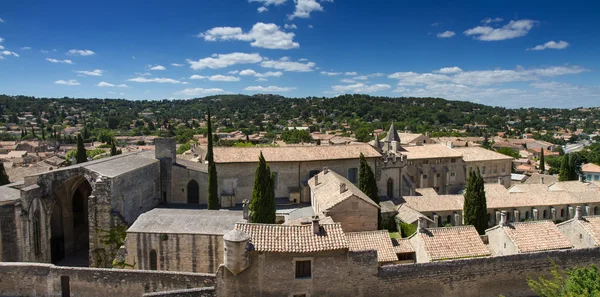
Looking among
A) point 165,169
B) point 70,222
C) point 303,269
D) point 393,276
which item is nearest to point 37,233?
point 70,222

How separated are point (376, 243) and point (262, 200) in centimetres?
876

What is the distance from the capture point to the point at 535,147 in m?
139

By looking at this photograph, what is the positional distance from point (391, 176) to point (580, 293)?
89.7 feet

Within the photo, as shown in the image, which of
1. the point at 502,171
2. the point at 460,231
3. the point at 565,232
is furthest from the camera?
the point at 502,171

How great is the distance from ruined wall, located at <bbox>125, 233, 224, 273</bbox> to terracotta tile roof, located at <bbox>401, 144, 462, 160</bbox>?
34512 mm

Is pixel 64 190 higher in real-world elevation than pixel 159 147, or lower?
lower

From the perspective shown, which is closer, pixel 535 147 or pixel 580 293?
pixel 580 293

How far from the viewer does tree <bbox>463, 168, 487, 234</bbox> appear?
35.1 metres

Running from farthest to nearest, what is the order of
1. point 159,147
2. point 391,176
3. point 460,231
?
point 391,176 < point 159,147 < point 460,231

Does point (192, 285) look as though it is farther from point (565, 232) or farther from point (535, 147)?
point (535, 147)

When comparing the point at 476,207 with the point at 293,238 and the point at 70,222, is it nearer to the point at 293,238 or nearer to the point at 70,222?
the point at 293,238

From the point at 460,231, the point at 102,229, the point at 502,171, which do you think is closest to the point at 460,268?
the point at 460,231

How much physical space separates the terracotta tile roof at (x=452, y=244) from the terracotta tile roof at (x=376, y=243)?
1.85 metres

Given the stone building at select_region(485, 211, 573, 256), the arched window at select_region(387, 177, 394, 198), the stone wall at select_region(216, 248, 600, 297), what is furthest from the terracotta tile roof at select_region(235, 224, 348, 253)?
the arched window at select_region(387, 177, 394, 198)
